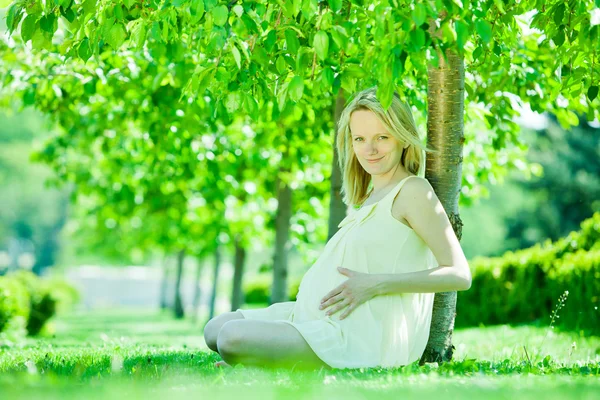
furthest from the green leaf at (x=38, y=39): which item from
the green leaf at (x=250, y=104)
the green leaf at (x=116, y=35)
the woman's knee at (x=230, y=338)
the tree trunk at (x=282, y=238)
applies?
the tree trunk at (x=282, y=238)

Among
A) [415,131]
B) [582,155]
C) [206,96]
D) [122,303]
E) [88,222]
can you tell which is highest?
[582,155]

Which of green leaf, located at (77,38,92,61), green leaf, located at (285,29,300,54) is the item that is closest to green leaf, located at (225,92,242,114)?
green leaf, located at (285,29,300,54)

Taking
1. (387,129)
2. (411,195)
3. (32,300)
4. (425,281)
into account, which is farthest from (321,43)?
Result: (32,300)

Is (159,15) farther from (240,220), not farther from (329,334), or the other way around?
(240,220)

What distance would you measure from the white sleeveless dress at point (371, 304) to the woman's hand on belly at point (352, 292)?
0.05 m

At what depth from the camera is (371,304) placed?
3.89m

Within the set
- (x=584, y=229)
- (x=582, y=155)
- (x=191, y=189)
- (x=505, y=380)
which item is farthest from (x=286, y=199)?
(x=582, y=155)

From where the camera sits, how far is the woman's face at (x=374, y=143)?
13.7 ft

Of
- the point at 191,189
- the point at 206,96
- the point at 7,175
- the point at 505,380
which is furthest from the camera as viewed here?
the point at 7,175

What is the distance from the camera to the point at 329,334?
3855mm

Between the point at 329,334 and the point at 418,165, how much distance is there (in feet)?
4.10

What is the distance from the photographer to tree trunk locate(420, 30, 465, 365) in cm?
481

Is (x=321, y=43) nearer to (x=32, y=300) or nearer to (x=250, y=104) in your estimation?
(x=250, y=104)

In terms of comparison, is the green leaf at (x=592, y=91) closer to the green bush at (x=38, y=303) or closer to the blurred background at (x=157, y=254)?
the green bush at (x=38, y=303)
